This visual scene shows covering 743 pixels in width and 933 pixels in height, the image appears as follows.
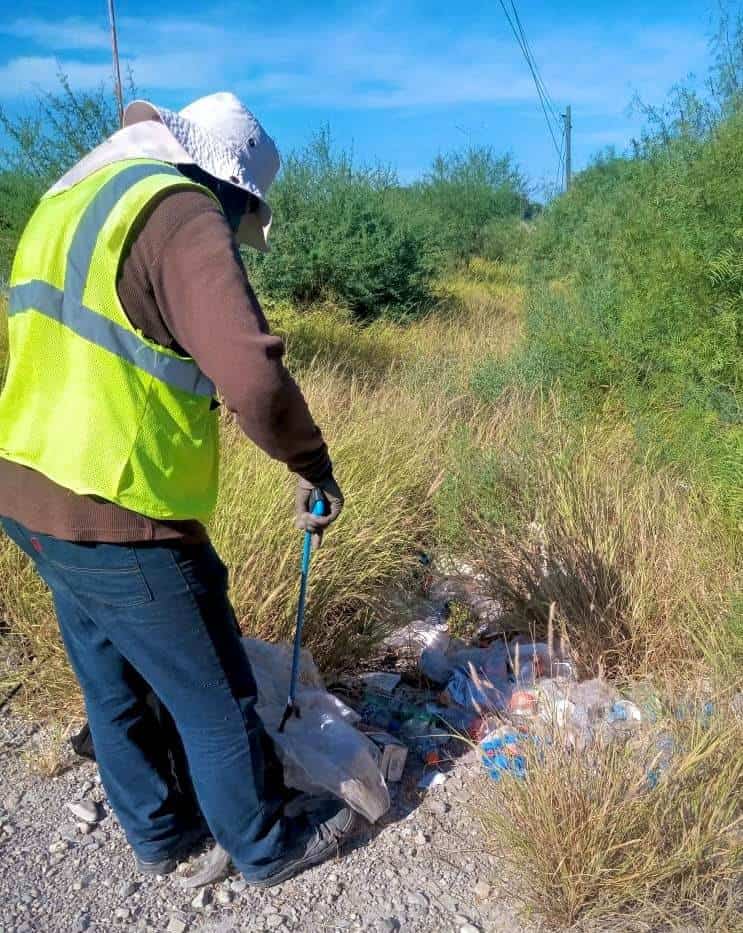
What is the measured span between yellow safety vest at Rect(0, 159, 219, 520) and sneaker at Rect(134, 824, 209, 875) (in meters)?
1.08

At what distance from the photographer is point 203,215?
170 centimetres

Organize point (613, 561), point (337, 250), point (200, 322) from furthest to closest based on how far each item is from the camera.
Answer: point (337, 250)
point (613, 561)
point (200, 322)

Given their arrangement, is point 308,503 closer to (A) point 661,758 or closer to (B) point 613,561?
(A) point 661,758

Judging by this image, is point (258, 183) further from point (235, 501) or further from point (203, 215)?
point (235, 501)

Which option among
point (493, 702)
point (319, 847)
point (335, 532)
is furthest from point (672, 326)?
point (319, 847)

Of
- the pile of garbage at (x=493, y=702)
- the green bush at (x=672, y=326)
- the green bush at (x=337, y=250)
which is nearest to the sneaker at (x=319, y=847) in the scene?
the pile of garbage at (x=493, y=702)

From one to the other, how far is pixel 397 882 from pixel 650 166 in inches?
247

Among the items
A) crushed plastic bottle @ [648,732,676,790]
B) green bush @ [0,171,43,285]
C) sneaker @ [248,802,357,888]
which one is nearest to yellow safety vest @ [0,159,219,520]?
sneaker @ [248,802,357,888]

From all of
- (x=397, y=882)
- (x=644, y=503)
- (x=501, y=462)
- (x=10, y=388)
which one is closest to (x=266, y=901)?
(x=397, y=882)

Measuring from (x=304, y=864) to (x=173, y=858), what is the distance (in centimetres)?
37

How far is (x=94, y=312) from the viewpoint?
1.77m

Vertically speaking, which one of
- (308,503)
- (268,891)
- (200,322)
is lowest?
(268,891)

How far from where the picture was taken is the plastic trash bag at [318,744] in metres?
2.54

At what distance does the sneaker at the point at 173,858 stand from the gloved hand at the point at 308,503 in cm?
99
